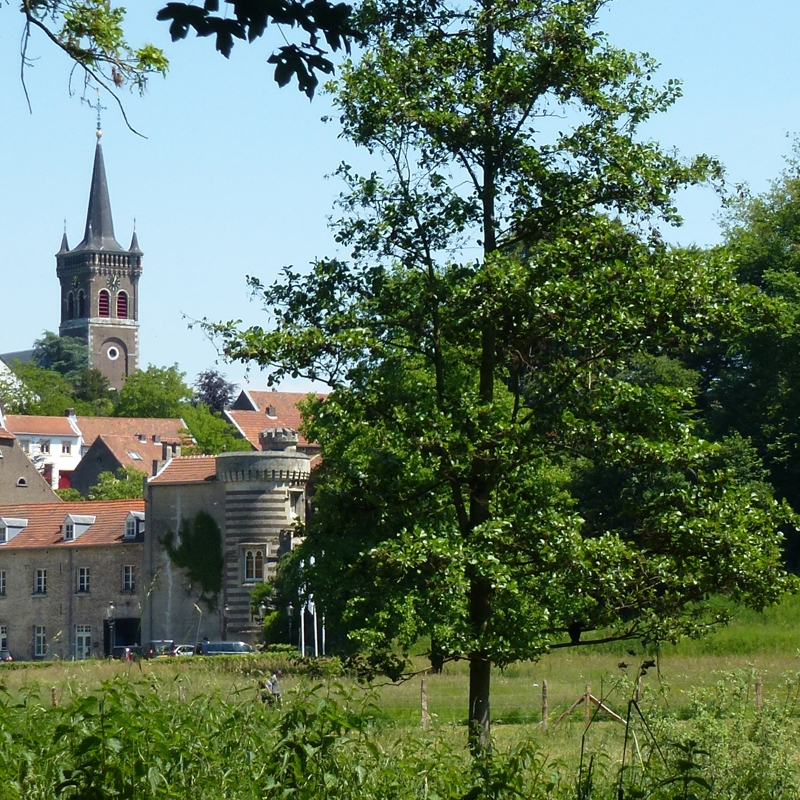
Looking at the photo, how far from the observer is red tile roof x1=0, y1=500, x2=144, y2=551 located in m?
61.1

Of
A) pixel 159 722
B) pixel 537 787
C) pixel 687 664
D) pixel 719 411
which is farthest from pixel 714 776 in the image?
pixel 719 411

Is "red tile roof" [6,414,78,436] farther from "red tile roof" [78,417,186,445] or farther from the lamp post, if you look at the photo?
the lamp post

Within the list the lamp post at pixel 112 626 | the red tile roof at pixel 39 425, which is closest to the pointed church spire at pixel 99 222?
the red tile roof at pixel 39 425

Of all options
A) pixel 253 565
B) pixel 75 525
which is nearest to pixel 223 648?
pixel 253 565

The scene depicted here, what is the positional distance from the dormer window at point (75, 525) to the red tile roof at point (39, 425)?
4802 cm

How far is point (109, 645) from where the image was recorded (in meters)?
59.1

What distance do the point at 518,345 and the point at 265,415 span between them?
274 ft

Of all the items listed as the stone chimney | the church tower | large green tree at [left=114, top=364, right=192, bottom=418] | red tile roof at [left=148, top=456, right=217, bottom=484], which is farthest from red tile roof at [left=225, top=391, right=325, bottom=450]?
the church tower

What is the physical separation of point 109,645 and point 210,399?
56311 millimetres

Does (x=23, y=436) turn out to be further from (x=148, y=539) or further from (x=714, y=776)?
(x=714, y=776)

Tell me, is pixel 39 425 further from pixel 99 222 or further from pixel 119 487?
pixel 99 222

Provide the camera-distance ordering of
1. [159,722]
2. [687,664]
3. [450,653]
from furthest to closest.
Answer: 1. [687,664]
2. [450,653]
3. [159,722]

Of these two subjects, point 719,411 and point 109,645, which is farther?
point 109,645

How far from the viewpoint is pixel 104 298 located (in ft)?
547
